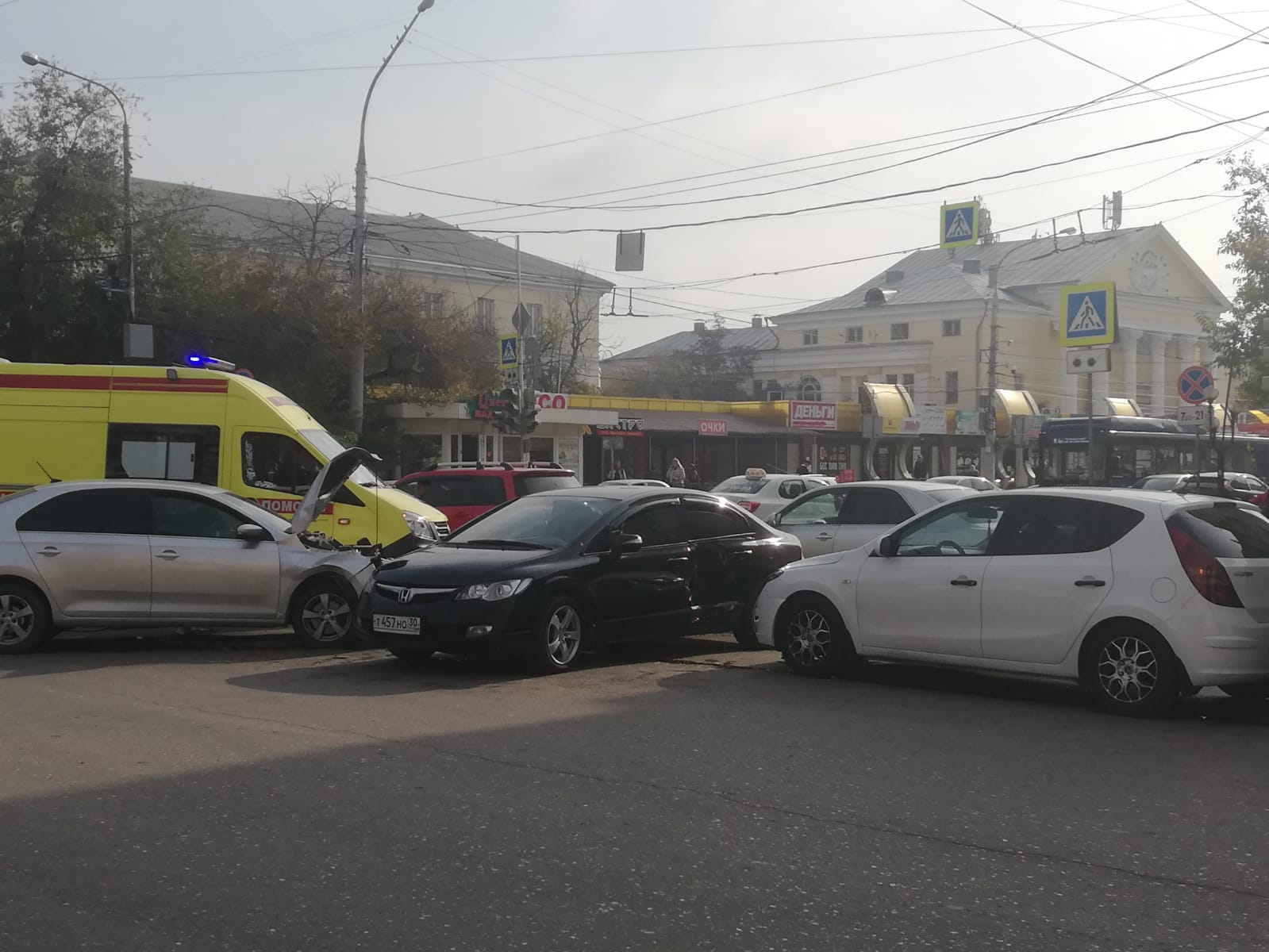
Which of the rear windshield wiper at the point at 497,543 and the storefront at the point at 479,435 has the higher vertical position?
the storefront at the point at 479,435

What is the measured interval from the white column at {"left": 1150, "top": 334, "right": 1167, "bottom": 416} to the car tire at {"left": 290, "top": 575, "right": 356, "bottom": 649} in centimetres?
7693

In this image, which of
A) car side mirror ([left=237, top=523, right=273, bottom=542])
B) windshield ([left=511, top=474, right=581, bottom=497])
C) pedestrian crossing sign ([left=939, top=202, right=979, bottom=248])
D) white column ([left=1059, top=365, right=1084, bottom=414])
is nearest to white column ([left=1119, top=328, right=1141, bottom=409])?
white column ([left=1059, top=365, right=1084, bottom=414])

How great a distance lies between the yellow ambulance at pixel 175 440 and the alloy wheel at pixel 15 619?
12.5 feet

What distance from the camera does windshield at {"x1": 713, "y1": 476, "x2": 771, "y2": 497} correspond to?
25.2m

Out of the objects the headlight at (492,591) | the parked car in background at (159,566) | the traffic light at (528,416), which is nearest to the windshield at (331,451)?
the parked car in background at (159,566)

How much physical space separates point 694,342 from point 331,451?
265 feet

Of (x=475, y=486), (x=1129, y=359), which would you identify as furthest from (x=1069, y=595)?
(x=1129, y=359)

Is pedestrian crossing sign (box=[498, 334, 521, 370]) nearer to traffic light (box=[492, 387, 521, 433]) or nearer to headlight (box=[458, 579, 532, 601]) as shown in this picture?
traffic light (box=[492, 387, 521, 433])

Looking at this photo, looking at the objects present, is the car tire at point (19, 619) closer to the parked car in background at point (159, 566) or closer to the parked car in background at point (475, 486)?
the parked car in background at point (159, 566)

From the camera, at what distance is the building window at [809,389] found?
263 ft

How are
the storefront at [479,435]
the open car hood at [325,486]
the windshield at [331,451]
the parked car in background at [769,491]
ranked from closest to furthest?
1. the open car hood at [325,486]
2. the windshield at [331,451]
3. the parked car in background at [769,491]
4. the storefront at [479,435]

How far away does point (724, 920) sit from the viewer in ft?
15.3

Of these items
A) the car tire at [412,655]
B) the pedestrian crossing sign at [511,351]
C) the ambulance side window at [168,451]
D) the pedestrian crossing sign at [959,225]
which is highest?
the pedestrian crossing sign at [959,225]

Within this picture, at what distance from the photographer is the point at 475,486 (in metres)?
18.7
